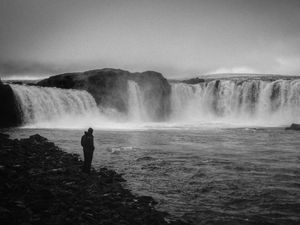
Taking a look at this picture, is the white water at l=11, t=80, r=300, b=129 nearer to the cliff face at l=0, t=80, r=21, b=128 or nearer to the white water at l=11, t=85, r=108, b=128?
the white water at l=11, t=85, r=108, b=128

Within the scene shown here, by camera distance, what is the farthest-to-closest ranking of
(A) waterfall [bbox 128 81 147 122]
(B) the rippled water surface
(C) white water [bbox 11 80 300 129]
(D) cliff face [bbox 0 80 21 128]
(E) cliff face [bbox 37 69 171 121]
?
(A) waterfall [bbox 128 81 147 122]
(E) cliff face [bbox 37 69 171 121]
(C) white water [bbox 11 80 300 129]
(D) cliff face [bbox 0 80 21 128]
(B) the rippled water surface

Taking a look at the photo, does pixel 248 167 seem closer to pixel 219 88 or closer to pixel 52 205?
pixel 52 205

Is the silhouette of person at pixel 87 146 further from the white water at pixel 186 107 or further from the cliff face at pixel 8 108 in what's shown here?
the cliff face at pixel 8 108

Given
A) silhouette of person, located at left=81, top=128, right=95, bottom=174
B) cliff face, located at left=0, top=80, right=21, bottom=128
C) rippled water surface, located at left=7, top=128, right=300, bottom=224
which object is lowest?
rippled water surface, located at left=7, top=128, right=300, bottom=224

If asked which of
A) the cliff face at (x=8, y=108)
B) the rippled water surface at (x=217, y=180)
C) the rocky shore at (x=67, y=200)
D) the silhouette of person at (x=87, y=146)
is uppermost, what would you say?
the cliff face at (x=8, y=108)

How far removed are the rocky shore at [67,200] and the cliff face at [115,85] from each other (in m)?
44.0

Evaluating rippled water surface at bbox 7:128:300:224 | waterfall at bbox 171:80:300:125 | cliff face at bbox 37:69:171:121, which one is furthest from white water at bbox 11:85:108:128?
rippled water surface at bbox 7:128:300:224

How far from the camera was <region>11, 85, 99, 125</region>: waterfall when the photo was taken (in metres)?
41.9

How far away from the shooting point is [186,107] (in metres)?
66.8

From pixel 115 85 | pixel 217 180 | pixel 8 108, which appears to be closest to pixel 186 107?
pixel 115 85

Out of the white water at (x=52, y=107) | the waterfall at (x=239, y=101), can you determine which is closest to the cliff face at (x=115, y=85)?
the waterfall at (x=239, y=101)

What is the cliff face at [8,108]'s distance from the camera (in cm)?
4072

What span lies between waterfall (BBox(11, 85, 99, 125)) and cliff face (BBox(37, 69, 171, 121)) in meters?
5.58

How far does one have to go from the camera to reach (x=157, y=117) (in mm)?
63875
